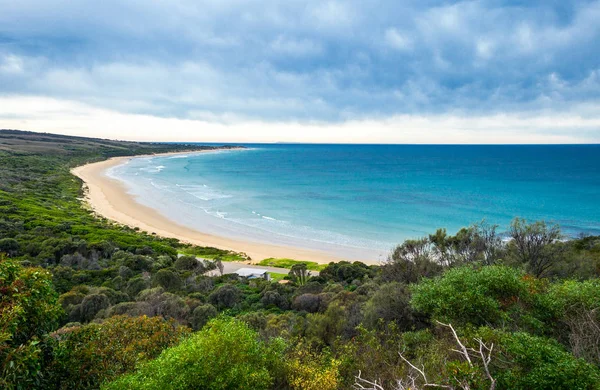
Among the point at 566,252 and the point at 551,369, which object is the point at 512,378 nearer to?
the point at 551,369

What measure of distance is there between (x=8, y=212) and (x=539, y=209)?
81160mm

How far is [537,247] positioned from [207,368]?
2276cm

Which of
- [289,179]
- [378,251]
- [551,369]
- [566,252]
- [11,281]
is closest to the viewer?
[11,281]

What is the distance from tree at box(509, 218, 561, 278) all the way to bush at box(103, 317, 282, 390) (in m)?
20.0

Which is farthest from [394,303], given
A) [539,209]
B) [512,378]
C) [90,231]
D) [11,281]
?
[539,209]

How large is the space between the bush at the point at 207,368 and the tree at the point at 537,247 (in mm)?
19985

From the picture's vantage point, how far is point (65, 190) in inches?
3226

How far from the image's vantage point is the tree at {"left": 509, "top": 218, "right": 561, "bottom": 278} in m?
23.2

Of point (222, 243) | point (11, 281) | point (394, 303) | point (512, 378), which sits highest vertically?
point (11, 281)

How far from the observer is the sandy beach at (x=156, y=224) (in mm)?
44688

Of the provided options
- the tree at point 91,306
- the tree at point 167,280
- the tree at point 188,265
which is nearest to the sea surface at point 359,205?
the tree at point 188,265

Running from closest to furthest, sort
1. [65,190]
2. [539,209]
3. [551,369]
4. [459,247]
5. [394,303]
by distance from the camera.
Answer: [551,369], [394,303], [459,247], [539,209], [65,190]

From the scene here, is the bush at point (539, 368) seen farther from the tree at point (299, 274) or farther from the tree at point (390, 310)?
the tree at point (299, 274)

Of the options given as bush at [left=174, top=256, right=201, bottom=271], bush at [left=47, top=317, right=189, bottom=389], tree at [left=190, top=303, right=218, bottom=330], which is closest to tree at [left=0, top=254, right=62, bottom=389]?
bush at [left=47, top=317, right=189, bottom=389]
